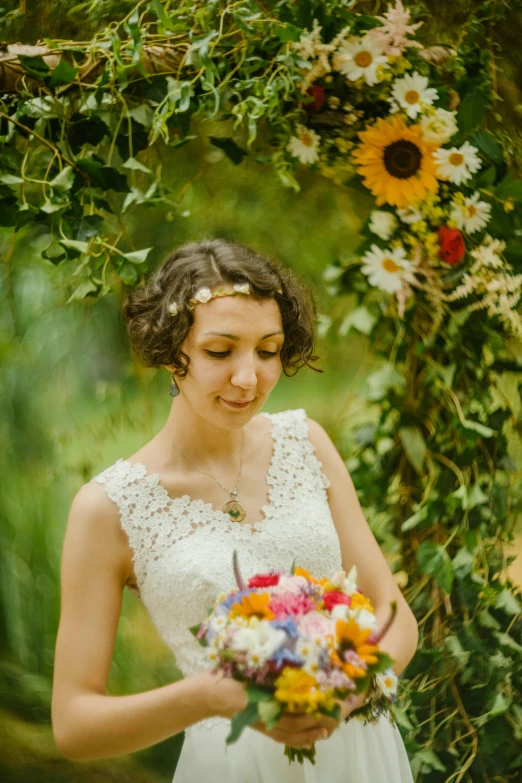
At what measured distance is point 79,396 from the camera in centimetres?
187

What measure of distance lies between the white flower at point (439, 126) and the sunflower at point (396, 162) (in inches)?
0.5

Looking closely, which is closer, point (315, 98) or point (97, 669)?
point (97, 669)

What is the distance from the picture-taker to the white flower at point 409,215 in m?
1.71

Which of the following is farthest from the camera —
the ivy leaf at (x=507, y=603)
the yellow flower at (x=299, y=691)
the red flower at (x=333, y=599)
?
the ivy leaf at (x=507, y=603)

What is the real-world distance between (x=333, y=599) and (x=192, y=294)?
0.52 metres

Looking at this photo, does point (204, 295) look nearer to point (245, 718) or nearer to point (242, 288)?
point (242, 288)

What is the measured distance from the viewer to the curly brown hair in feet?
4.42

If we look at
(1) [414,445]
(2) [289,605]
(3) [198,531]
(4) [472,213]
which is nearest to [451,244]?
(4) [472,213]

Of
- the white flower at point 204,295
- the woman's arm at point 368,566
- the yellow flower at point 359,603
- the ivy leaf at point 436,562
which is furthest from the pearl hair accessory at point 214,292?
the ivy leaf at point 436,562

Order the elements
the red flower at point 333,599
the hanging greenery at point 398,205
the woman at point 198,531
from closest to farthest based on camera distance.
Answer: the red flower at point 333,599
the woman at point 198,531
the hanging greenery at point 398,205

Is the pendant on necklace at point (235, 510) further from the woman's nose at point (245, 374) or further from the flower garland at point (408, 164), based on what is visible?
the flower garland at point (408, 164)

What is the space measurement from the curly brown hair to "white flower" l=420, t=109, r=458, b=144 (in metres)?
0.44

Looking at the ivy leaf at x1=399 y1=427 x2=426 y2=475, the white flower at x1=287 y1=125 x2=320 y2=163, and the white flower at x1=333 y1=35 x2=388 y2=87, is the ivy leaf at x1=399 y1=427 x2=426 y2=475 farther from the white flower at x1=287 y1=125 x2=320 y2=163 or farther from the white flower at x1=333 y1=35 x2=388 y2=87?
the white flower at x1=333 y1=35 x2=388 y2=87

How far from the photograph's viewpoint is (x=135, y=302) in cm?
146
